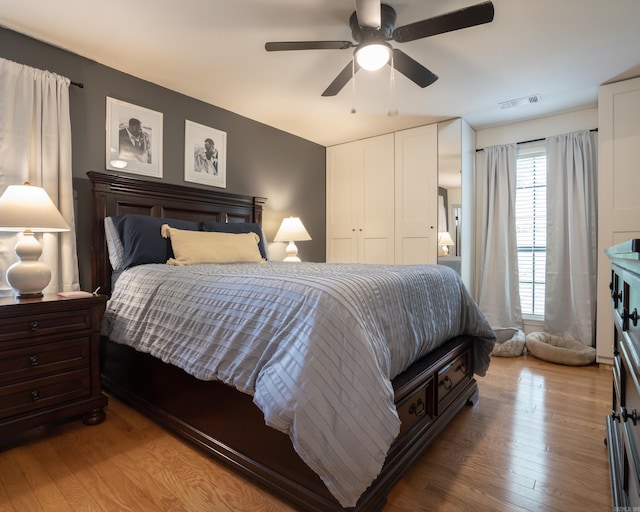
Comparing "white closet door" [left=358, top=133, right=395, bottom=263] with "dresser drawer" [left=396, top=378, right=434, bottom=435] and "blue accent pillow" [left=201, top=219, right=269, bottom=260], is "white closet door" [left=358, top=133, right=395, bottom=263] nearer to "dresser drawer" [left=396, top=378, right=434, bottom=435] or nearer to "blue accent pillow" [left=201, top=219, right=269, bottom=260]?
"blue accent pillow" [left=201, top=219, right=269, bottom=260]

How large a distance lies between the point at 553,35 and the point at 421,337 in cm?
232

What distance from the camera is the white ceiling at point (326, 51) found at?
2111mm

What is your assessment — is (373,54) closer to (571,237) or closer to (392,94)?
(392,94)

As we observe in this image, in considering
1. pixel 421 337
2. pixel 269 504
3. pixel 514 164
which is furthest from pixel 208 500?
pixel 514 164

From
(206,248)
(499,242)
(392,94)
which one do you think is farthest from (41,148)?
(499,242)

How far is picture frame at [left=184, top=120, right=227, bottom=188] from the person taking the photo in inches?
130

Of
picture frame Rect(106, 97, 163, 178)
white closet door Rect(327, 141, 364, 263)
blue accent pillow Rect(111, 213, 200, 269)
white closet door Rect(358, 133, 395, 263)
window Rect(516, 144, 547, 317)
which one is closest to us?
blue accent pillow Rect(111, 213, 200, 269)

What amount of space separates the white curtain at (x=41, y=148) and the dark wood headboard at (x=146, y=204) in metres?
0.15

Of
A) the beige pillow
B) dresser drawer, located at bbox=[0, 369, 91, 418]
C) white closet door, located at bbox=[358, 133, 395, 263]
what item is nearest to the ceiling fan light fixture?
the beige pillow

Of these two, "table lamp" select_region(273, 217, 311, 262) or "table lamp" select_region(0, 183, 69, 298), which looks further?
"table lamp" select_region(273, 217, 311, 262)

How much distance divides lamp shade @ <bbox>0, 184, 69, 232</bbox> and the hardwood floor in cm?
115

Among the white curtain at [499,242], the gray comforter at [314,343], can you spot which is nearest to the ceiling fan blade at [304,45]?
the gray comforter at [314,343]

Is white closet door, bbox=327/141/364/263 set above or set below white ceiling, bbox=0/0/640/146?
below

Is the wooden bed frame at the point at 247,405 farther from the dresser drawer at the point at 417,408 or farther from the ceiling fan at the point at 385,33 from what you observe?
the ceiling fan at the point at 385,33
